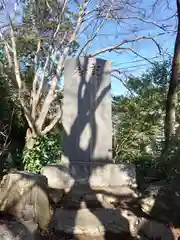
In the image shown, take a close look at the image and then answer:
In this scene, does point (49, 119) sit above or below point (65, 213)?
above

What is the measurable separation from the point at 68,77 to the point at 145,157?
3.21 meters

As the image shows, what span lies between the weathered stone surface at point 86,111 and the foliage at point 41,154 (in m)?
2.63

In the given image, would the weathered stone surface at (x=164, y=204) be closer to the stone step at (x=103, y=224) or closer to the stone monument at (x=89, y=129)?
the stone step at (x=103, y=224)

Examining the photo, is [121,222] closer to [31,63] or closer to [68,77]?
[68,77]

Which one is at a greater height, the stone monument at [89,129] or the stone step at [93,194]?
the stone monument at [89,129]

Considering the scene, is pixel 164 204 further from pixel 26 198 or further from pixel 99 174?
pixel 26 198

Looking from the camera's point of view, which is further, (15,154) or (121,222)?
(15,154)

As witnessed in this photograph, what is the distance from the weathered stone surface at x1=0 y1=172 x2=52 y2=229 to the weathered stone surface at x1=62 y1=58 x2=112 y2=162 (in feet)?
5.14

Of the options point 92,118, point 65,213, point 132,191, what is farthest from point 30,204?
point 92,118

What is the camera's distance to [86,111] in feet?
17.6

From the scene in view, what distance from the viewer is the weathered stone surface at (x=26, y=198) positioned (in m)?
3.37

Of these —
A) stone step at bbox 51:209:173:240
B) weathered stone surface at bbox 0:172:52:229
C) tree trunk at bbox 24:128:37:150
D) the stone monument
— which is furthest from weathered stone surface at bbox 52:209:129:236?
tree trunk at bbox 24:128:37:150

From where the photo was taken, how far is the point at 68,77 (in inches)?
216

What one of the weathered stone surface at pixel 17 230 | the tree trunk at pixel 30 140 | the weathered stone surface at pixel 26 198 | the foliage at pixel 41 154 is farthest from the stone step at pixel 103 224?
the tree trunk at pixel 30 140
